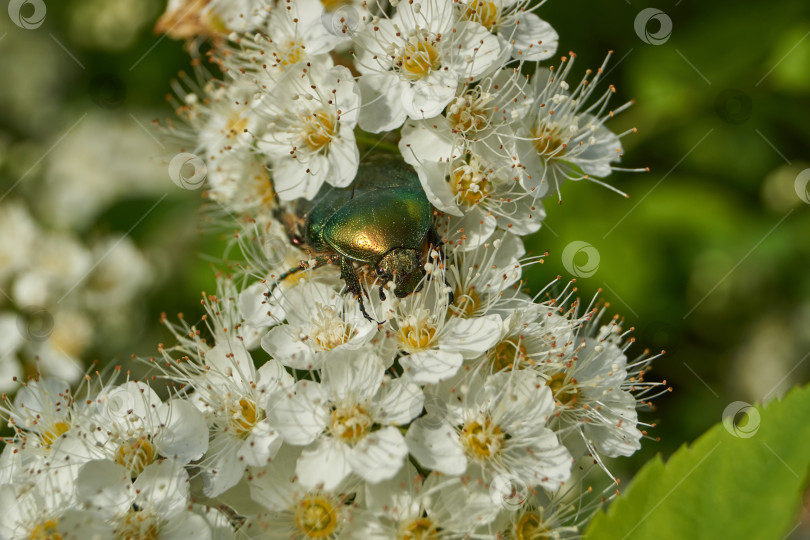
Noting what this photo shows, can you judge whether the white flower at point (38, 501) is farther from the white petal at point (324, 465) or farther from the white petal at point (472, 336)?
the white petal at point (472, 336)

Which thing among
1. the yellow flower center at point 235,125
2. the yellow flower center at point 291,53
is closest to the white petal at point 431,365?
the yellow flower center at point 291,53

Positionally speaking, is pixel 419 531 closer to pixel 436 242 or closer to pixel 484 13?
pixel 436 242

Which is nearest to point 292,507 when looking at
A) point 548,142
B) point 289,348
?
point 289,348

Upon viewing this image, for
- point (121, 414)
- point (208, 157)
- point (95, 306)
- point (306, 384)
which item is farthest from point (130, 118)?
point (306, 384)

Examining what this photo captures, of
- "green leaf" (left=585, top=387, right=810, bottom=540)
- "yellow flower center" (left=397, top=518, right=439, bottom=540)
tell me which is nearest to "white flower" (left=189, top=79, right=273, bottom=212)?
"yellow flower center" (left=397, top=518, right=439, bottom=540)

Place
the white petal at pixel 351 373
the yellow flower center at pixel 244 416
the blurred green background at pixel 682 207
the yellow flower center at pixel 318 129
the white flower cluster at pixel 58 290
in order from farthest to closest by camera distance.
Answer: the blurred green background at pixel 682 207
the white flower cluster at pixel 58 290
the yellow flower center at pixel 318 129
the yellow flower center at pixel 244 416
the white petal at pixel 351 373

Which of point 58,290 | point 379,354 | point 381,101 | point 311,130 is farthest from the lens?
point 58,290

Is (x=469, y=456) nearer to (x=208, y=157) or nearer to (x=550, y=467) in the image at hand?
(x=550, y=467)

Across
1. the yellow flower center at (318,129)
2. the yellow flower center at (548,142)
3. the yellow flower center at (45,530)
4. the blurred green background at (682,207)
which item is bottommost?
the blurred green background at (682,207)
